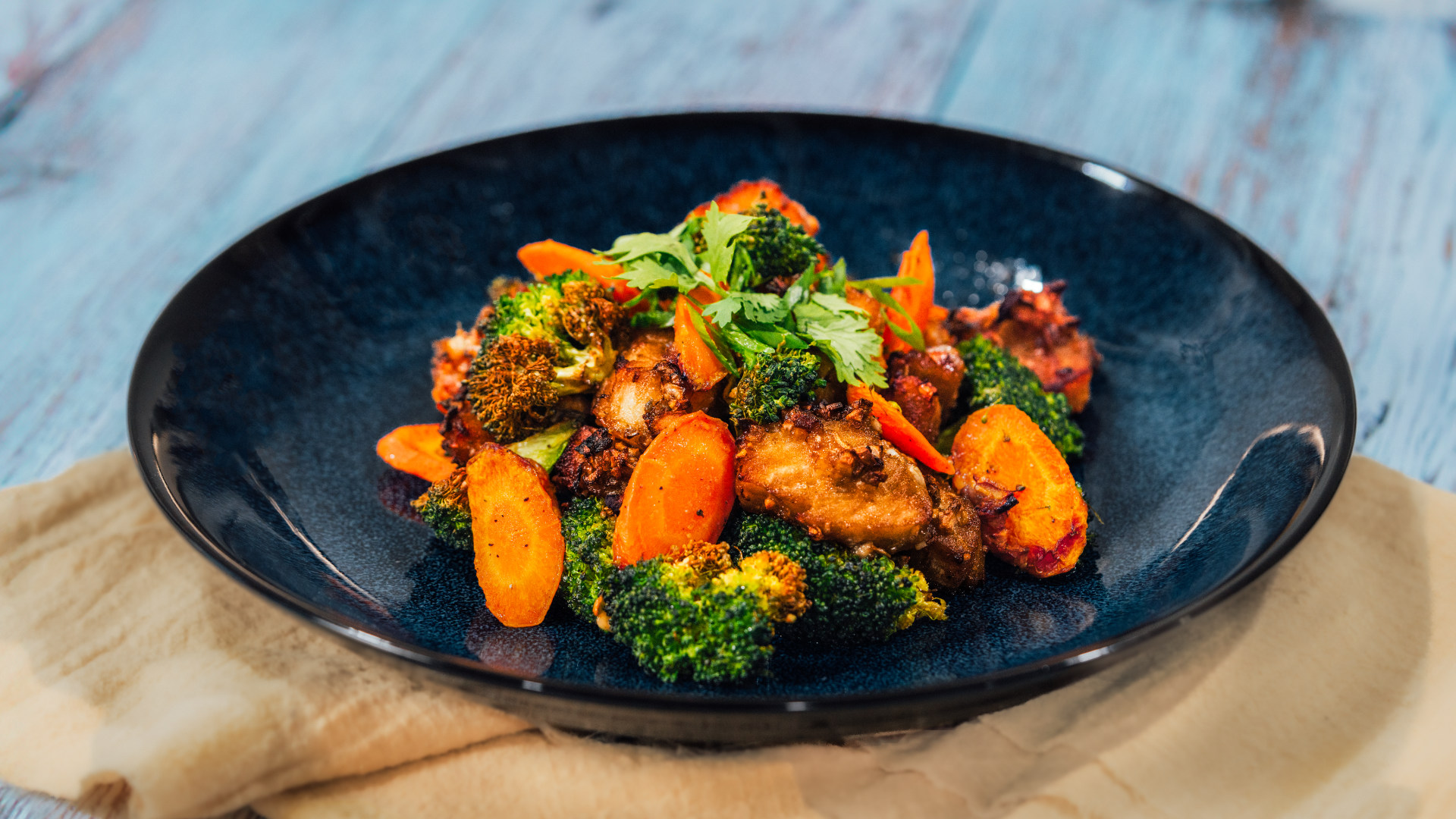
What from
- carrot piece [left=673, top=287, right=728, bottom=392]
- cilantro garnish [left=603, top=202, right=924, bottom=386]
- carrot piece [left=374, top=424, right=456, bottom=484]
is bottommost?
carrot piece [left=374, top=424, right=456, bottom=484]

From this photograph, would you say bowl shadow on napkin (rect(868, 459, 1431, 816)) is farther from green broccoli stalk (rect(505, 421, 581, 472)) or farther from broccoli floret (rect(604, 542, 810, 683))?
green broccoli stalk (rect(505, 421, 581, 472))

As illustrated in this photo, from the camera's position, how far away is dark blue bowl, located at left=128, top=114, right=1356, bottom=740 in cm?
225

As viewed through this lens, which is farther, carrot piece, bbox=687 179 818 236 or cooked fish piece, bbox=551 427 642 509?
carrot piece, bbox=687 179 818 236

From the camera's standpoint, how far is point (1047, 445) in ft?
9.11

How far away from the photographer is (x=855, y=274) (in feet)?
12.8

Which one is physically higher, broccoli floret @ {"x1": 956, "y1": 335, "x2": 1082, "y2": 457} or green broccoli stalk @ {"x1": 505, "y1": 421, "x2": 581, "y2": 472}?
broccoli floret @ {"x1": 956, "y1": 335, "x2": 1082, "y2": 457}

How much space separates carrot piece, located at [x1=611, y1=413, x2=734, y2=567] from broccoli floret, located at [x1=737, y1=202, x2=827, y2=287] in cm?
59

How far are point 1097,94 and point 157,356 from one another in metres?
4.85

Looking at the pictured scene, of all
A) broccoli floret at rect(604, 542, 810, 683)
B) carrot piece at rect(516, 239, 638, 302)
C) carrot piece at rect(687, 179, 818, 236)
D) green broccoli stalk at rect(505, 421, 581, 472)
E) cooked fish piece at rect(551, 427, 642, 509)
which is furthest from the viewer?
carrot piece at rect(687, 179, 818, 236)

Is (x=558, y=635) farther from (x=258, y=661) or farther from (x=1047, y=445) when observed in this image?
(x=1047, y=445)

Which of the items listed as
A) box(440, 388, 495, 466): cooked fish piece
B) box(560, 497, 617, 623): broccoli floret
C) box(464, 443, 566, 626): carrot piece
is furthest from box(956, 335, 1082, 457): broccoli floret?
box(440, 388, 495, 466): cooked fish piece

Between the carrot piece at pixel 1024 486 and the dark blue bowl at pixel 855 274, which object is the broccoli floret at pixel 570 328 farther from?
the carrot piece at pixel 1024 486

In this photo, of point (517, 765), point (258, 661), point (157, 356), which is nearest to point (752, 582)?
point (517, 765)

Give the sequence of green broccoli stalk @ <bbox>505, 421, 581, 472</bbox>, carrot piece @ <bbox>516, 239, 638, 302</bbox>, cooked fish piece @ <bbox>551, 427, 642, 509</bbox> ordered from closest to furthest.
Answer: cooked fish piece @ <bbox>551, 427, 642, 509</bbox> < green broccoli stalk @ <bbox>505, 421, 581, 472</bbox> < carrot piece @ <bbox>516, 239, 638, 302</bbox>
